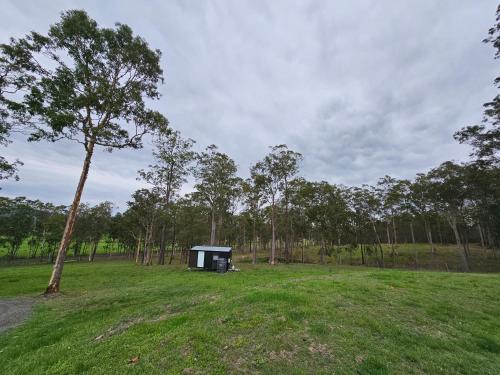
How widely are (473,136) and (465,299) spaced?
19473 millimetres

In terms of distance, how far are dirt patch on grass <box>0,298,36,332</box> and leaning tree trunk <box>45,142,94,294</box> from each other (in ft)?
5.13

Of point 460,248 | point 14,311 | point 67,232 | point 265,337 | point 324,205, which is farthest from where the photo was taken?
point 324,205

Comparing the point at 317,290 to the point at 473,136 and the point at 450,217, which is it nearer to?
the point at 473,136

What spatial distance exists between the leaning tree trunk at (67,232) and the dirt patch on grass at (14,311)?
1.56 m

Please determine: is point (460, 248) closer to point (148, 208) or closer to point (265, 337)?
point (265, 337)

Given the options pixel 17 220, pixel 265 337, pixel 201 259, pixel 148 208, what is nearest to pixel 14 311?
pixel 265 337

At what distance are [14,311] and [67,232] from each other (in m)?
5.17

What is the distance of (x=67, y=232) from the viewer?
14.6 m

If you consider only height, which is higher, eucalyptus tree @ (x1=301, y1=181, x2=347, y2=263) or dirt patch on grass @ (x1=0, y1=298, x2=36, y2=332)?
eucalyptus tree @ (x1=301, y1=181, x2=347, y2=263)

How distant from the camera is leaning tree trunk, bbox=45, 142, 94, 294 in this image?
14.2 metres

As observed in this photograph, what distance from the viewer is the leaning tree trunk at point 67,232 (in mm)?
14154

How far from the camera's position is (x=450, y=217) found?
4078 cm

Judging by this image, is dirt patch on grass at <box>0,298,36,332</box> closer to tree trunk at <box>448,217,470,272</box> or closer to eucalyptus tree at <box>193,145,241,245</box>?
eucalyptus tree at <box>193,145,241,245</box>

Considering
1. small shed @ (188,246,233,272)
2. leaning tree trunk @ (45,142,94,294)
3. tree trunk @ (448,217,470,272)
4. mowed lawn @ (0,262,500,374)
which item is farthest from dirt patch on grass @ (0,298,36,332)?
tree trunk @ (448,217,470,272)
